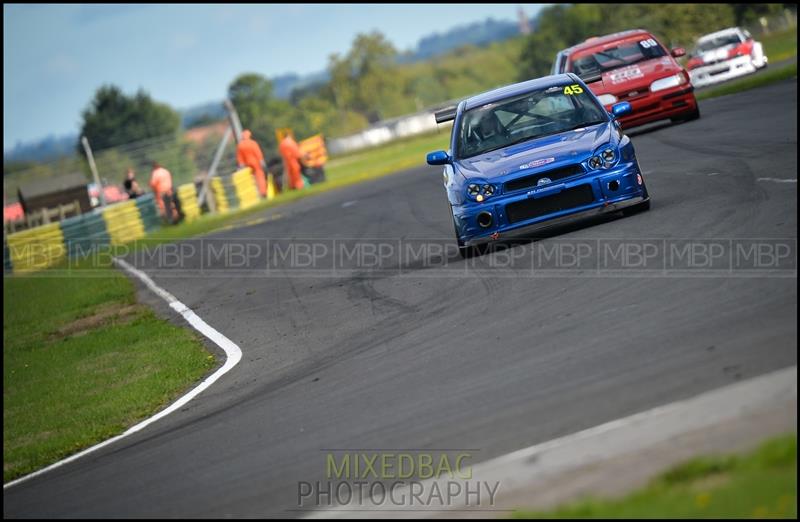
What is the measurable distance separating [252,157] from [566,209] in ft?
84.4

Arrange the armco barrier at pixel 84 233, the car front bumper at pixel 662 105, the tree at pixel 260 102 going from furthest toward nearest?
the tree at pixel 260 102 < the armco barrier at pixel 84 233 < the car front bumper at pixel 662 105

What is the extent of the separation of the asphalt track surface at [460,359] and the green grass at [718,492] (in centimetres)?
104

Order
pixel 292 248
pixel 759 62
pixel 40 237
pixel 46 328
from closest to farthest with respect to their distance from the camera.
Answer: pixel 46 328 → pixel 292 248 → pixel 40 237 → pixel 759 62

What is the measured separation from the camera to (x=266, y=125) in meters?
107

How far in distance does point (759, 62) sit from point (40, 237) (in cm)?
2045

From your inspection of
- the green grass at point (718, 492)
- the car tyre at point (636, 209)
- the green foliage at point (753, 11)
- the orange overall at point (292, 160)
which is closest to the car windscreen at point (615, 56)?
the car tyre at point (636, 209)

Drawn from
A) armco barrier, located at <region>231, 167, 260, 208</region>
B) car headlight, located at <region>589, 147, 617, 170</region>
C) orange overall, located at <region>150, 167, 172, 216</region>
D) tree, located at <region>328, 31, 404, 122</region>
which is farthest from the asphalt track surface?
tree, located at <region>328, 31, 404, 122</region>

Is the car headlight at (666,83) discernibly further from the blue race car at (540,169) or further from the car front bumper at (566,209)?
the car front bumper at (566,209)

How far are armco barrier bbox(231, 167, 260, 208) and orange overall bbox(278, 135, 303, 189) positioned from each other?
4.13 ft

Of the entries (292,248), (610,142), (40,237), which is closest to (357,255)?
(292,248)

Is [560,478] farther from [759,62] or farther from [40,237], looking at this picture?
[759,62]

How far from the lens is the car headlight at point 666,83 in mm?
20859

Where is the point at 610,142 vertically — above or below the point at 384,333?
above

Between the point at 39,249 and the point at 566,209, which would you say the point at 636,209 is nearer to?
the point at 566,209
